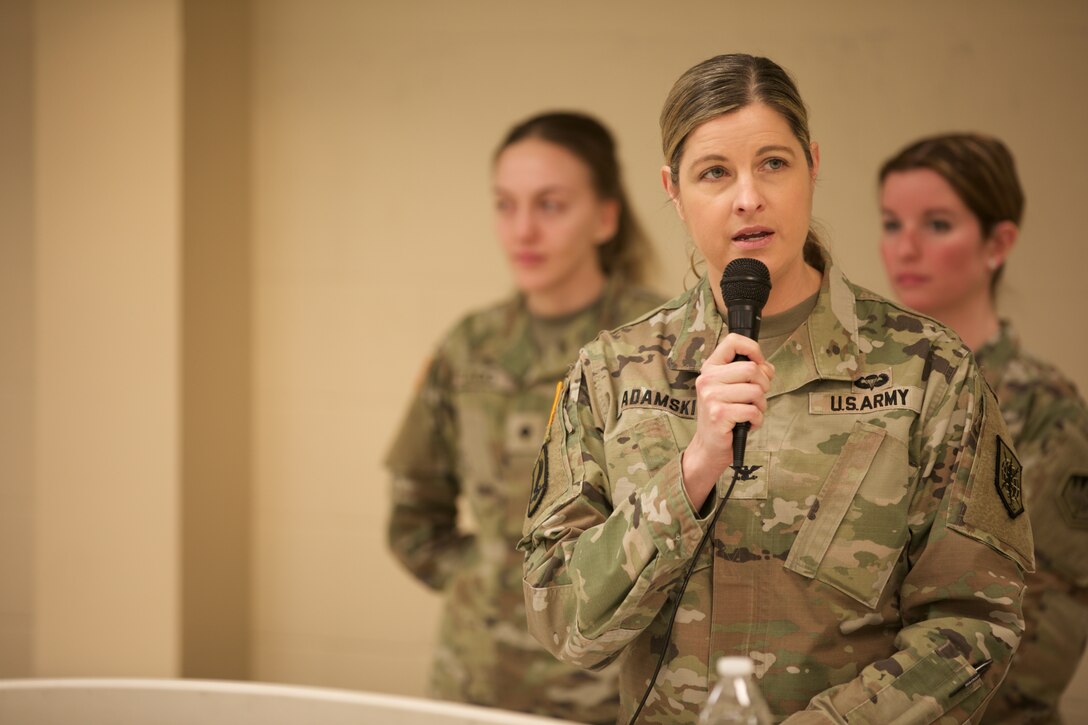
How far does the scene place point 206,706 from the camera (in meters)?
1.68

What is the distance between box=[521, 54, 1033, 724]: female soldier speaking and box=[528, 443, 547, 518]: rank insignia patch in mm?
12

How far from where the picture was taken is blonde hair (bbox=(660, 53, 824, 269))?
144cm

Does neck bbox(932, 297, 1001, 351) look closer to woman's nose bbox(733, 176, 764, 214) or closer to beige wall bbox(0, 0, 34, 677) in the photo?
woman's nose bbox(733, 176, 764, 214)

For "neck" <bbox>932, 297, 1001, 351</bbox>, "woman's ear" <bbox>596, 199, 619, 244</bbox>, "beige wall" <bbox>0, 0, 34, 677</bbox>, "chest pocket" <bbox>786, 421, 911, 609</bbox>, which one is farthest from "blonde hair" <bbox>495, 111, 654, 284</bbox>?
"beige wall" <bbox>0, 0, 34, 677</bbox>

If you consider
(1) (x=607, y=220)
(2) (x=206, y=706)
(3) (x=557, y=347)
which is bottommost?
(2) (x=206, y=706)

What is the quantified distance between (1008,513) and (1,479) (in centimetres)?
310

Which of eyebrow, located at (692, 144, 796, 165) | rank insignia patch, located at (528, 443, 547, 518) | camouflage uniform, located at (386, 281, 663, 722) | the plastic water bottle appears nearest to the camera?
the plastic water bottle

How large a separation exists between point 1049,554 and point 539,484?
49.0 inches

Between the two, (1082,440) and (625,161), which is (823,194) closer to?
(1082,440)

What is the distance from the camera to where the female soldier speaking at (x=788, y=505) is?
1369 millimetres

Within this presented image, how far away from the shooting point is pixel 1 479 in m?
3.45

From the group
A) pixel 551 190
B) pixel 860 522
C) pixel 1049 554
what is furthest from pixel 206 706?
pixel 1049 554

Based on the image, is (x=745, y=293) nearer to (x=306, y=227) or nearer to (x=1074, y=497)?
(x=1074, y=497)

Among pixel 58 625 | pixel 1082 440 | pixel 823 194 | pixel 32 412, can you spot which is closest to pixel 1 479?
pixel 32 412
